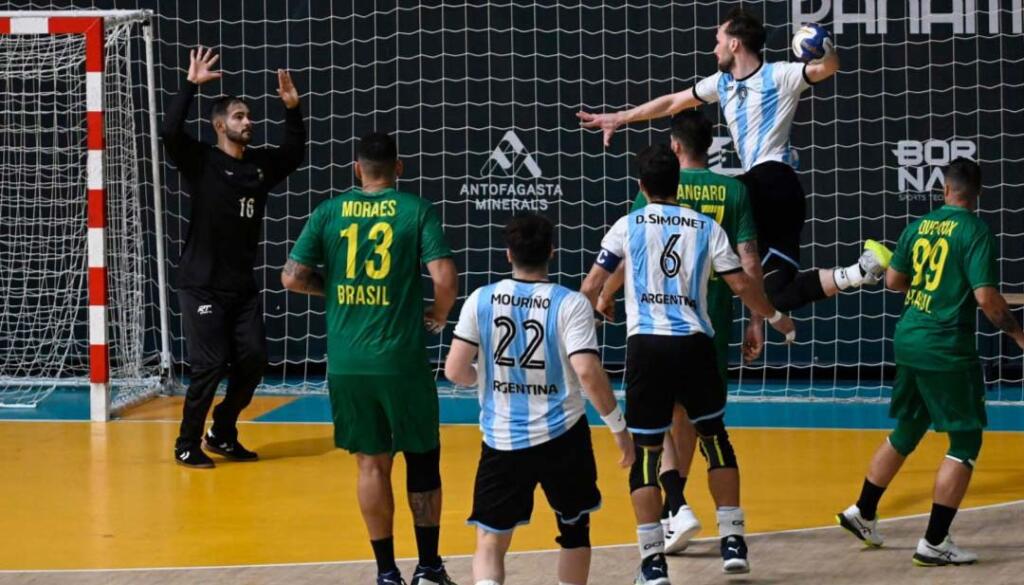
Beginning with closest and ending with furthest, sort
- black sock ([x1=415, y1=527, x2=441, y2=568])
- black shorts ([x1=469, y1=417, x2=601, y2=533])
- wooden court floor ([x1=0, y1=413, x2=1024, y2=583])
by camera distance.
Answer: black shorts ([x1=469, y1=417, x2=601, y2=533]) → black sock ([x1=415, y1=527, x2=441, y2=568]) → wooden court floor ([x1=0, y1=413, x2=1024, y2=583])

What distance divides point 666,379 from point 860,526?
1524 mm

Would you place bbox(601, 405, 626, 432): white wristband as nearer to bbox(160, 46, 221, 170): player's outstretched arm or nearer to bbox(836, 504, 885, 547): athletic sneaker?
bbox(836, 504, 885, 547): athletic sneaker

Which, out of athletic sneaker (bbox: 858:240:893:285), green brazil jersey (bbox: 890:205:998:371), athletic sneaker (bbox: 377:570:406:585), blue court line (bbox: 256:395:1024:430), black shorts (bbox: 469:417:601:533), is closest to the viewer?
black shorts (bbox: 469:417:601:533)

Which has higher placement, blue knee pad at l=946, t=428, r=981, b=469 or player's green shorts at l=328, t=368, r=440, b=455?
player's green shorts at l=328, t=368, r=440, b=455

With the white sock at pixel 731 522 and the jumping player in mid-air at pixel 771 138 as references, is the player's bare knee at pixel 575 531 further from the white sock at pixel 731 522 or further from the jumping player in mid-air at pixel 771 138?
the jumping player in mid-air at pixel 771 138

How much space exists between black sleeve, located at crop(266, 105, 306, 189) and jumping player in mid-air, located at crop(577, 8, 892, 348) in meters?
2.11

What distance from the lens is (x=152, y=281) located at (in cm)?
1519

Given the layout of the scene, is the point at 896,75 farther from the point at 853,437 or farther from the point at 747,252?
the point at 747,252

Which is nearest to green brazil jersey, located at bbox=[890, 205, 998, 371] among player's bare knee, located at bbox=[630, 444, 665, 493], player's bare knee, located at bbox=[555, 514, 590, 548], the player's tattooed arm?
player's bare knee, located at bbox=[630, 444, 665, 493]

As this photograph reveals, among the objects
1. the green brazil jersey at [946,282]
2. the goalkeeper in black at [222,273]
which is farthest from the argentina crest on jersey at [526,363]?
the goalkeeper in black at [222,273]

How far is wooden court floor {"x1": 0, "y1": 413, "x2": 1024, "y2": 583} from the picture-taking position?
27.0 ft

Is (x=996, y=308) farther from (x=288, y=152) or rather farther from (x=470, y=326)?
(x=288, y=152)

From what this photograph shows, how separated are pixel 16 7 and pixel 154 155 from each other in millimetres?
2758

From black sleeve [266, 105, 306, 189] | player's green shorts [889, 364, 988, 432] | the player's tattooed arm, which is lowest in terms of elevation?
player's green shorts [889, 364, 988, 432]
